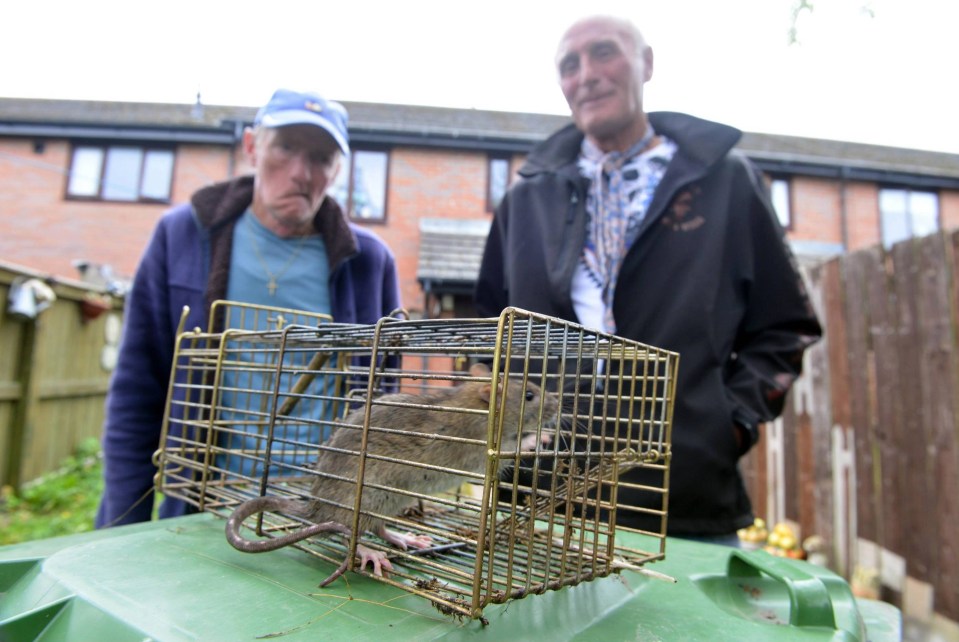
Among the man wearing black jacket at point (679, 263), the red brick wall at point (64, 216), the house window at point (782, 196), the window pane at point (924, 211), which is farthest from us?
the window pane at point (924, 211)

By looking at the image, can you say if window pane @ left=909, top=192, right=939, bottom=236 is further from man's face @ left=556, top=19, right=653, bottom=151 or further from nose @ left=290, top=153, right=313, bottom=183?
nose @ left=290, top=153, right=313, bottom=183

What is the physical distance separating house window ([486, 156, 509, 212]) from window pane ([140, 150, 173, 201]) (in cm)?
694

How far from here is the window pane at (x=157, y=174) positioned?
44.3 ft

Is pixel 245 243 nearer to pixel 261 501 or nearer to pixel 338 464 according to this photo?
pixel 338 464

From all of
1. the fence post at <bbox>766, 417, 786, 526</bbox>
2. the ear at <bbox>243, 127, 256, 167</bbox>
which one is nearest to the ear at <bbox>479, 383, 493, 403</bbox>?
the ear at <bbox>243, 127, 256, 167</bbox>

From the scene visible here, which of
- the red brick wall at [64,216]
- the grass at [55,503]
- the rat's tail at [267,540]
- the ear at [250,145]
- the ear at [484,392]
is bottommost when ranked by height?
the grass at [55,503]

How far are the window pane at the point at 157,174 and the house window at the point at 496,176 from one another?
694cm

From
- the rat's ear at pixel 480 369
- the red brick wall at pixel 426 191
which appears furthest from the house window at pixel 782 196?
the rat's ear at pixel 480 369

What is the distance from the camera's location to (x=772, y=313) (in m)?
2.35

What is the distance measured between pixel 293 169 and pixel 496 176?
10.9 metres

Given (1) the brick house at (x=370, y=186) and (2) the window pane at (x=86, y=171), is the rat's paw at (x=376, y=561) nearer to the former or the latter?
(1) the brick house at (x=370, y=186)

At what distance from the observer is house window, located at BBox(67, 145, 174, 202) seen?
13484mm

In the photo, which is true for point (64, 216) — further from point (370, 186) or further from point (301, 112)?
point (301, 112)

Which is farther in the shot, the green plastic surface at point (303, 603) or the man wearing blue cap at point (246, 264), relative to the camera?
the man wearing blue cap at point (246, 264)
